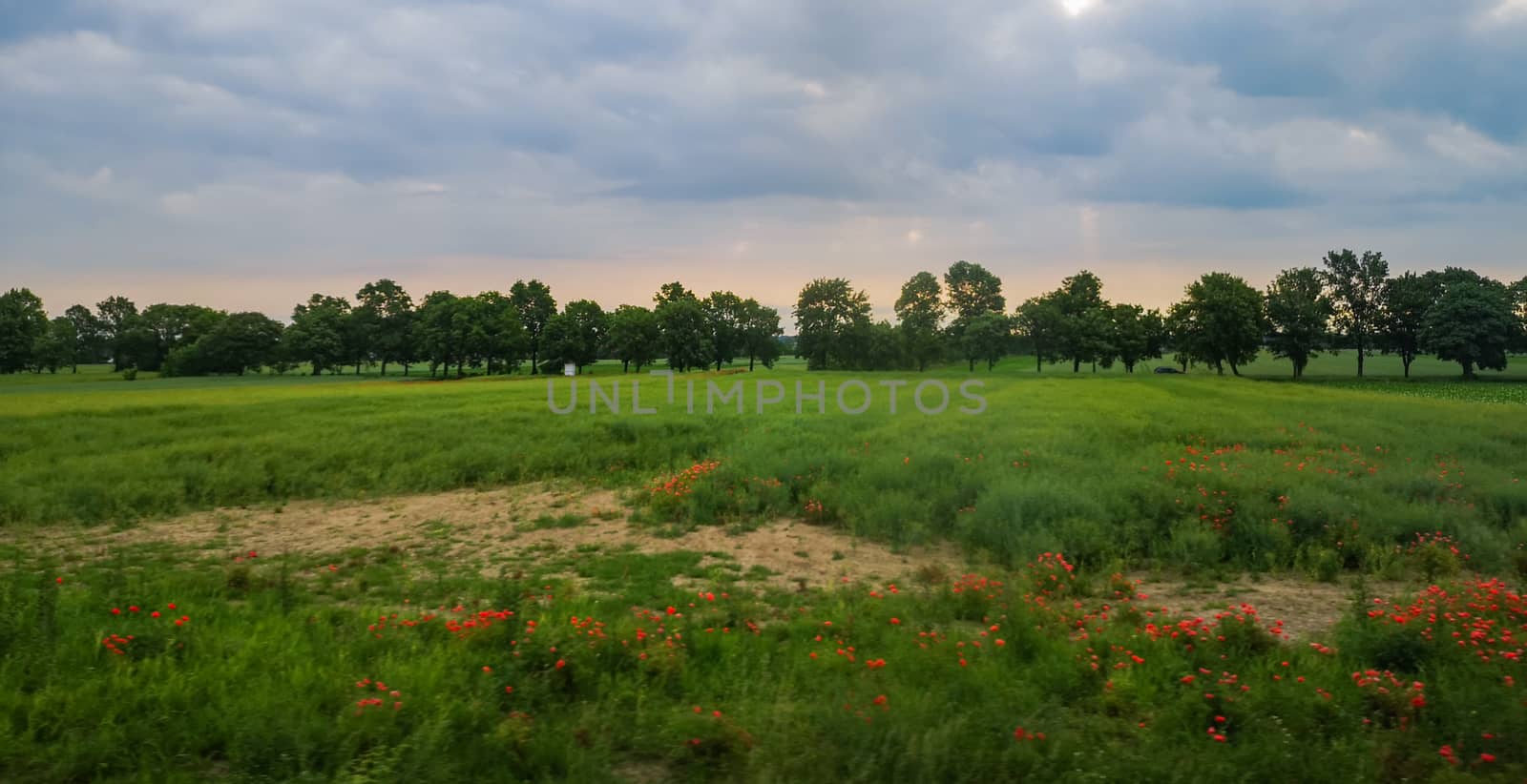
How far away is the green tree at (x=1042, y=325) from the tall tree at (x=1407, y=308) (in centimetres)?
2926

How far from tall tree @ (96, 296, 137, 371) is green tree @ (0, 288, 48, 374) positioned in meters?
26.0

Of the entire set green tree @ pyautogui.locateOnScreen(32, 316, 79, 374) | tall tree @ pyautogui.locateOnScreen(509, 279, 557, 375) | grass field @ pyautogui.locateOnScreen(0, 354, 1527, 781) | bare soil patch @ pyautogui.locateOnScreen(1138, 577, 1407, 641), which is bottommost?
bare soil patch @ pyautogui.locateOnScreen(1138, 577, 1407, 641)

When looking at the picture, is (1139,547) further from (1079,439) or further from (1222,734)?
(1079,439)

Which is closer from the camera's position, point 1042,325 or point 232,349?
point 232,349

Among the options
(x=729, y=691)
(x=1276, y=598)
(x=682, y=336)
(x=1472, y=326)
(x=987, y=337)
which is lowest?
(x=1276, y=598)

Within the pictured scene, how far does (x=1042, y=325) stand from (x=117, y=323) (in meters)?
107

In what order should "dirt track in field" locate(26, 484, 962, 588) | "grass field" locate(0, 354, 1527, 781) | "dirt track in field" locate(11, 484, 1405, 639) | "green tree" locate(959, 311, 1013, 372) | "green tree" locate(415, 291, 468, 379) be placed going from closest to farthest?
"grass field" locate(0, 354, 1527, 781)
"dirt track in field" locate(11, 484, 1405, 639)
"dirt track in field" locate(26, 484, 962, 588)
"green tree" locate(415, 291, 468, 379)
"green tree" locate(959, 311, 1013, 372)

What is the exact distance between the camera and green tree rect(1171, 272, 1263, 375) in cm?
5950

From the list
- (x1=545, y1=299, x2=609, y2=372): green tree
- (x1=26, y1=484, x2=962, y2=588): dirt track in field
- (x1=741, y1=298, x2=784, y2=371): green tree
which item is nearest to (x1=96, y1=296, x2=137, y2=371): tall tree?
(x1=545, y1=299, x2=609, y2=372): green tree

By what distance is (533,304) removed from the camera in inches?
3344

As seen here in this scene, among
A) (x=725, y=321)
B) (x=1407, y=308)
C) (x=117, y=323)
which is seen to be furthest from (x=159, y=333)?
(x=1407, y=308)

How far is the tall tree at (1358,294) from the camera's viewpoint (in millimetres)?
65688

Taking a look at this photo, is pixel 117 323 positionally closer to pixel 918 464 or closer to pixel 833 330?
pixel 833 330

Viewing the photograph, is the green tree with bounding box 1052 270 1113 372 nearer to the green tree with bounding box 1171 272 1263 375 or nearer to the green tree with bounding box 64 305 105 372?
the green tree with bounding box 1171 272 1263 375
